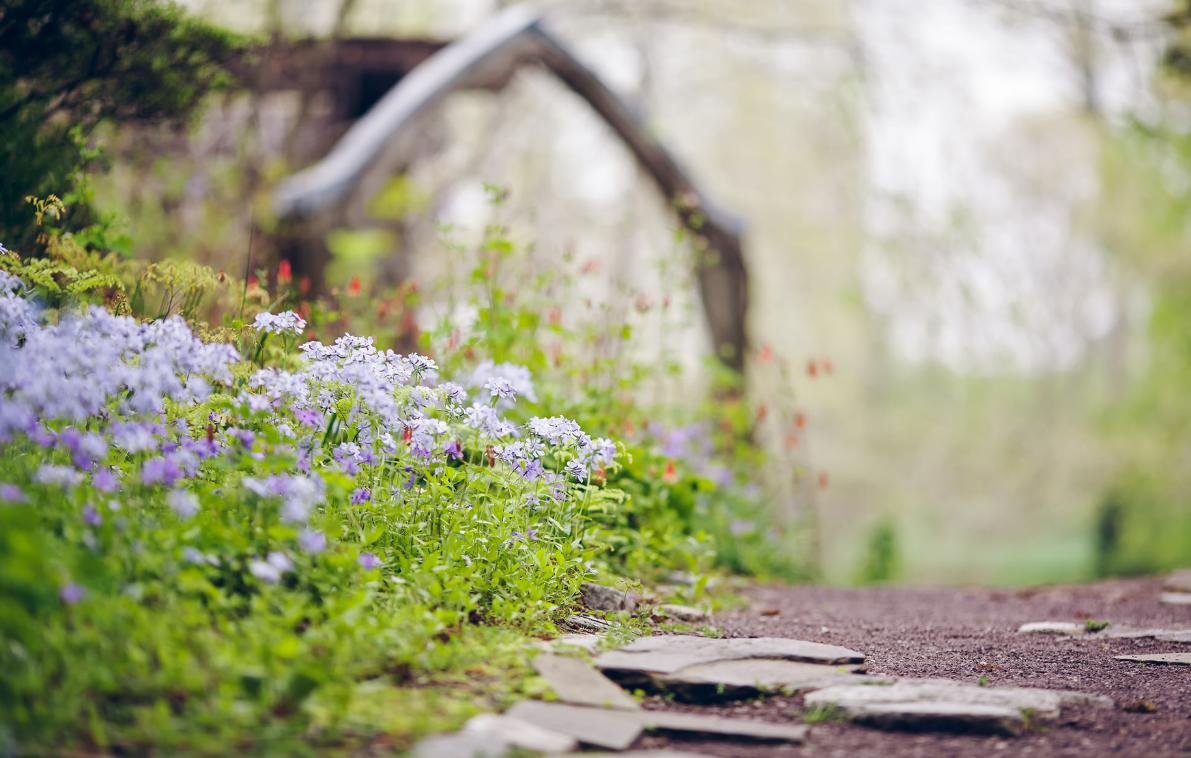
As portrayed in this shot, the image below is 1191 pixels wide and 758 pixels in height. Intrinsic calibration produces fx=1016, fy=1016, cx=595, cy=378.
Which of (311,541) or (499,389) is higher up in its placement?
(499,389)

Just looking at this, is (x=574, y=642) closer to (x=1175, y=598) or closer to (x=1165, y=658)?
(x=1165, y=658)

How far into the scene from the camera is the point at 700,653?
9.40ft

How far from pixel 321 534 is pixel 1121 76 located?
40.8 feet

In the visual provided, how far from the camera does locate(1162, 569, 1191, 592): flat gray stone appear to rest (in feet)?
16.8

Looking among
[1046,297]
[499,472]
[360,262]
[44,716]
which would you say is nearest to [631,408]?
[499,472]

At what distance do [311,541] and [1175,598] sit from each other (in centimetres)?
422

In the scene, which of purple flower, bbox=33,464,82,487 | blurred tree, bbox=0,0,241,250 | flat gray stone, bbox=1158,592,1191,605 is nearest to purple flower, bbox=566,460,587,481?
purple flower, bbox=33,464,82,487

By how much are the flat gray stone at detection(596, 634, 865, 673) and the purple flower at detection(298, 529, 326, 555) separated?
81 centimetres

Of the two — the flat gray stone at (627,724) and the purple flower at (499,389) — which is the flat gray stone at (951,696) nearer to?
the flat gray stone at (627,724)


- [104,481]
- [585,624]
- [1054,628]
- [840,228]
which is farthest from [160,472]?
[840,228]

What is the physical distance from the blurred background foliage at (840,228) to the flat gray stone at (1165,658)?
2.25 m

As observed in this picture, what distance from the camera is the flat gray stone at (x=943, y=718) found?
94.8 inches

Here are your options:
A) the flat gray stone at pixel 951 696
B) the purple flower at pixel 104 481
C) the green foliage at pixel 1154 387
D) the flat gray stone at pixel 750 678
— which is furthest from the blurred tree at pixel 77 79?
the green foliage at pixel 1154 387

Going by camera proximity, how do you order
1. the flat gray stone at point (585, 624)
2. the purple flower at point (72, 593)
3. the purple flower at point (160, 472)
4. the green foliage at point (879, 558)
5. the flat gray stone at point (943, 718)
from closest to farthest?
1. the purple flower at point (72, 593)
2. the purple flower at point (160, 472)
3. the flat gray stone at point (943, 718)
4. the flat gray stone at point (585, 624)
5. the green foliage at point (879, 558)
